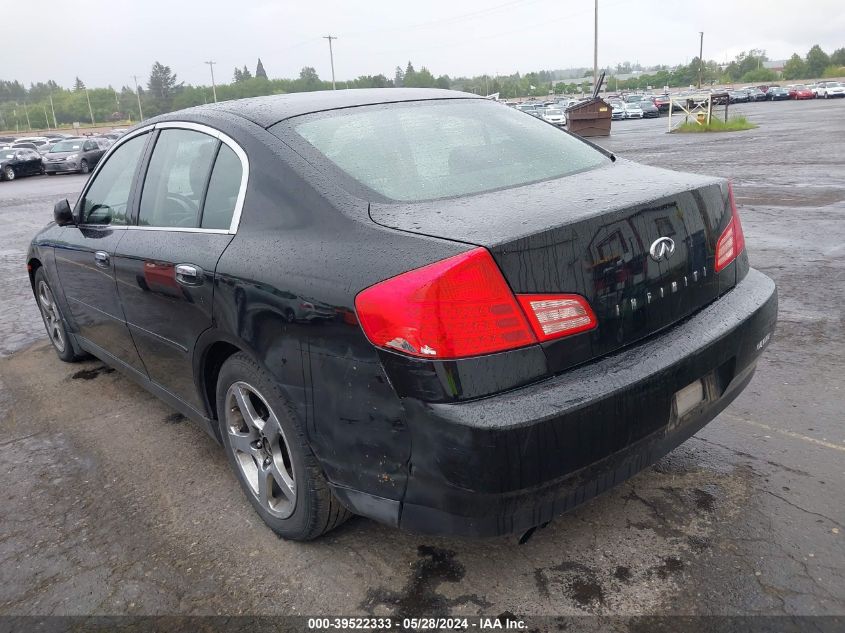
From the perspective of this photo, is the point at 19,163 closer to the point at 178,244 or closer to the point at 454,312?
the point at 178,244

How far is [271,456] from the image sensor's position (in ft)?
9.09

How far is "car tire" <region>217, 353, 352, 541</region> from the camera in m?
2.55

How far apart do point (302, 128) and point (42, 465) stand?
224cm

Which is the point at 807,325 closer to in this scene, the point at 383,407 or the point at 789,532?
the point at 789,532

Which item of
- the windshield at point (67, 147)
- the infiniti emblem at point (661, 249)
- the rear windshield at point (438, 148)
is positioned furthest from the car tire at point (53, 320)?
the windshield at point (67, 147)

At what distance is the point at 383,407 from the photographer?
216 centimetres

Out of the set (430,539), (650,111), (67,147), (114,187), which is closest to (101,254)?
(114,187)

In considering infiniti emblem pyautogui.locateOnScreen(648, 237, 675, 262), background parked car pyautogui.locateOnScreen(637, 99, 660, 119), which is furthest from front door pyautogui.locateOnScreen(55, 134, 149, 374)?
background parked car pyautogui.locateOnScreen(637, 99, 660, 119)

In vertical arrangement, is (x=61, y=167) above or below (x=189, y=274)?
below

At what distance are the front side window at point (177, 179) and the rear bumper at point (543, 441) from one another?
4.97 ft

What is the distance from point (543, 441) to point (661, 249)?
0.83 metres

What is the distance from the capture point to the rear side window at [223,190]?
284cm

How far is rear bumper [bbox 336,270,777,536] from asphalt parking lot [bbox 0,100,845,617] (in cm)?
39

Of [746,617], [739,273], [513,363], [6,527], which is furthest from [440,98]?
[6,527]
